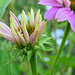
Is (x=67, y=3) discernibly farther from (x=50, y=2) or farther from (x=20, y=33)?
(x=20, y=33)

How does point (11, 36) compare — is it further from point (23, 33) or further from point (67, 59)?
point (67, 59)

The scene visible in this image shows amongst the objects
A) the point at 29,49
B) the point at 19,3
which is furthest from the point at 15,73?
the point at 19,3

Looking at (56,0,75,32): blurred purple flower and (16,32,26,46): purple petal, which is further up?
(56,0,75,32): blurred purple flower

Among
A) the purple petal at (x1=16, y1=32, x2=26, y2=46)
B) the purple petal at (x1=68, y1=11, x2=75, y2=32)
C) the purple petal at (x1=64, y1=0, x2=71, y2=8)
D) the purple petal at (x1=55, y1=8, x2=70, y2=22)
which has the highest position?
the purple petal at (x1=64, y1=0, x2=71, y2=8)

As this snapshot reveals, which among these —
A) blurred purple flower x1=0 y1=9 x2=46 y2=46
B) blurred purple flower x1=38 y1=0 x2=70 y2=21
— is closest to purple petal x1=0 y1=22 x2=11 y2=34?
blurred purple flower x1=0 y1=9 x2=46 y2=46

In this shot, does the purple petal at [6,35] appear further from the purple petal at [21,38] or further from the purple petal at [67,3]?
the purple petal at [67,3]

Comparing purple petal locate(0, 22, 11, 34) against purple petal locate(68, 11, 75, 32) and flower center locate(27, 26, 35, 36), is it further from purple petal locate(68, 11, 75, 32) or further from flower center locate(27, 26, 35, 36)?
purple petal locate(68, 11, 75, 32)

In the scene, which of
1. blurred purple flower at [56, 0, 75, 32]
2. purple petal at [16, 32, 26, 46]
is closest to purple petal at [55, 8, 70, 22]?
blurred purple flower at [56, 0, 75, 32]

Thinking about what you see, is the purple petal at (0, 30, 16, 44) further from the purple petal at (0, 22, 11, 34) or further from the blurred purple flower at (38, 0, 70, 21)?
the blurred purple flower at (38, 0, 70, 21)

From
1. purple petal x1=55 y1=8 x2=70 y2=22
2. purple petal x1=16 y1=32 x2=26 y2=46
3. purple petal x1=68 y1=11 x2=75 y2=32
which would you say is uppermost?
purple petal x1=55 y1=8 x2=70 y2=22

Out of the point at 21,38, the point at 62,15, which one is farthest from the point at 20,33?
the point at 62,15

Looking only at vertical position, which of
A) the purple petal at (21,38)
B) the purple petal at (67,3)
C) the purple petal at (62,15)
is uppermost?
the purple petal at (67,3)

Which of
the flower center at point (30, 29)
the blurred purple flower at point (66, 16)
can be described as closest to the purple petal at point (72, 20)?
the blurred purple flower at point (66, 16)
